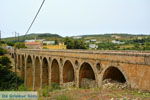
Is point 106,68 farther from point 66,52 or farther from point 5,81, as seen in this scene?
point 5,81

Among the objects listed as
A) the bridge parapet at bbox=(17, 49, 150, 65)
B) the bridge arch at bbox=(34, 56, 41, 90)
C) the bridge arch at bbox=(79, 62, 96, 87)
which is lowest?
the bridge arch at bbox=(34, 56, 41, 90)

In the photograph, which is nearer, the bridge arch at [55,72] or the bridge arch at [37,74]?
the bridge arch at [55,72]

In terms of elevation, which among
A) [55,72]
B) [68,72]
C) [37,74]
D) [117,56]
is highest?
[117,56]

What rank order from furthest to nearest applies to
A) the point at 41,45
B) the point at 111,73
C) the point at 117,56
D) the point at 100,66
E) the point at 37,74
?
1. the point at 41,45
2. the point at 37,74
3. the point at 111,73
4. the point at 100,66
5. the point at 117,56

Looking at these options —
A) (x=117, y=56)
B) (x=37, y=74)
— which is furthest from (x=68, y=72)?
(x=37, y=74)

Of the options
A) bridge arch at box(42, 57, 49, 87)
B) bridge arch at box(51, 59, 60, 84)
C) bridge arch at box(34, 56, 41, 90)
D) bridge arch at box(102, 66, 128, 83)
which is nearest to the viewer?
bridge arch at box(102, 66, 128, 83)

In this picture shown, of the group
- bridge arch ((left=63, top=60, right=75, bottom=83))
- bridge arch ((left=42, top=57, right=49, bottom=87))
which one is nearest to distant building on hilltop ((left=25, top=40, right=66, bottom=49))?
bridge arch ((left=42, top=57, right=49, bottom=87))

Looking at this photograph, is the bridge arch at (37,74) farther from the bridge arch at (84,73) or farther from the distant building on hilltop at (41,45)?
the bridge arch at (84,73)

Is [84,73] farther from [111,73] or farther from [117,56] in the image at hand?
[117,56]

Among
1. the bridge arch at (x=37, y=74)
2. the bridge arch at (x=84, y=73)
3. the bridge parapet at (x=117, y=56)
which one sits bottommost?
the bridge arch at (x=37, y=74)

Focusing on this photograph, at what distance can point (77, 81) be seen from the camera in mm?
18422

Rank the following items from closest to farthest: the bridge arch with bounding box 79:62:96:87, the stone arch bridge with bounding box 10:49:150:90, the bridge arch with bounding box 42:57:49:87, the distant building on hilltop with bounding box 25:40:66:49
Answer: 1. the stone arch bridge with bounding box 10:49:150:90
2. the bridge arch with bounding box 79:62:96:87
3. the bridge arch with bounding box 42:57:49:87
4. the distant building on hilltop with bounding box 25:40:66:49

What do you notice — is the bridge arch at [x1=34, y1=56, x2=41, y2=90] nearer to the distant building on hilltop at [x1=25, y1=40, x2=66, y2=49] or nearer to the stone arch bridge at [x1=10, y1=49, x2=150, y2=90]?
the stone arch bridge at [x1=10, y1=49, x2=150, y2=90]

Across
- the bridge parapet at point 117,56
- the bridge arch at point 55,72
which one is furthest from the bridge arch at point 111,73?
the bridge arch at point 55,72
